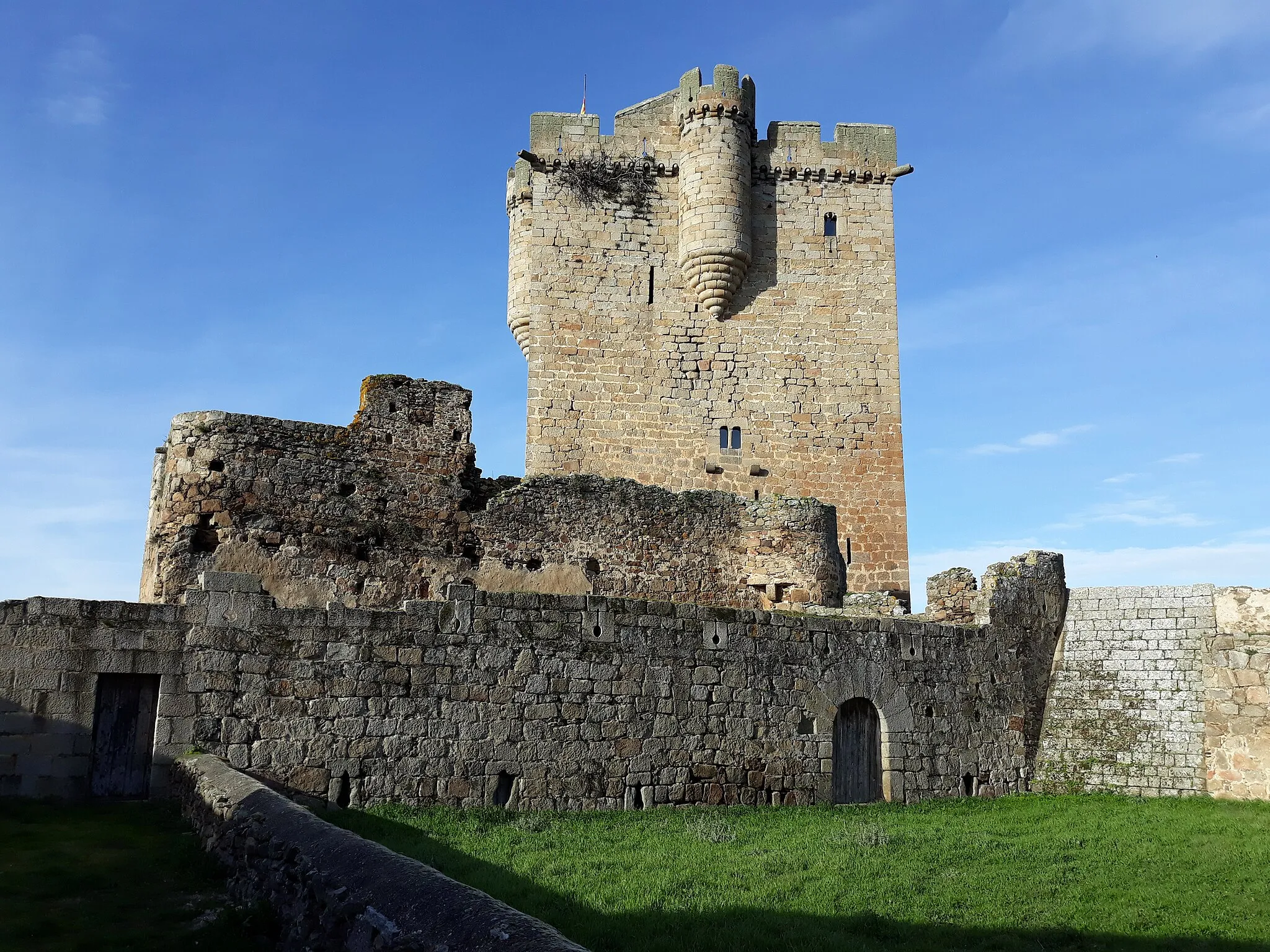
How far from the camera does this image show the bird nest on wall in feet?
84.2

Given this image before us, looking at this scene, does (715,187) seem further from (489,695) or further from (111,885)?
(111,885)

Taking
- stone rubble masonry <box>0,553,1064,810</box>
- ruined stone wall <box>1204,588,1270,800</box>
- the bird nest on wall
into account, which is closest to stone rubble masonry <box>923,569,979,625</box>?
stone rubble masonry <box>0,553,1064,810</box>

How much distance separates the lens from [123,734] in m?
11.0

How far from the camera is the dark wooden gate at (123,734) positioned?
35.8 feet

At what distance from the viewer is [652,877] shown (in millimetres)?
9109

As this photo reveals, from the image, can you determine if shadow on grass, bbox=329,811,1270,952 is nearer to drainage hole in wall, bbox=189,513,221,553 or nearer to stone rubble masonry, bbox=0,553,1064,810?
stone rubble masonry, bbox=0,553,1064,810

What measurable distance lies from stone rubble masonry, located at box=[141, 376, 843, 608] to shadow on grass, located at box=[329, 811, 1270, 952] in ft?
25.0

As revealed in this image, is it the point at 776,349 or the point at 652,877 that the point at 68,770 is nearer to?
the point at 652,877

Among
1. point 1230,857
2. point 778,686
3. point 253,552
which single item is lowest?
point 1230,857

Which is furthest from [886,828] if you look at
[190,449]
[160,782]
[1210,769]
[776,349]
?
[776,349]

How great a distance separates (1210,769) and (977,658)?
3.22m

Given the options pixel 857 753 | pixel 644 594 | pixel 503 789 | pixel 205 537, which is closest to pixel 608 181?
pixel 644 594

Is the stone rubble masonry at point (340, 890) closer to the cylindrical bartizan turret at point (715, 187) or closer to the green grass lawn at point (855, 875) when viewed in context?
the green grass lawn at point (855, 875)

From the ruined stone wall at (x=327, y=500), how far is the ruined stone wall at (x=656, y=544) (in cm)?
69
